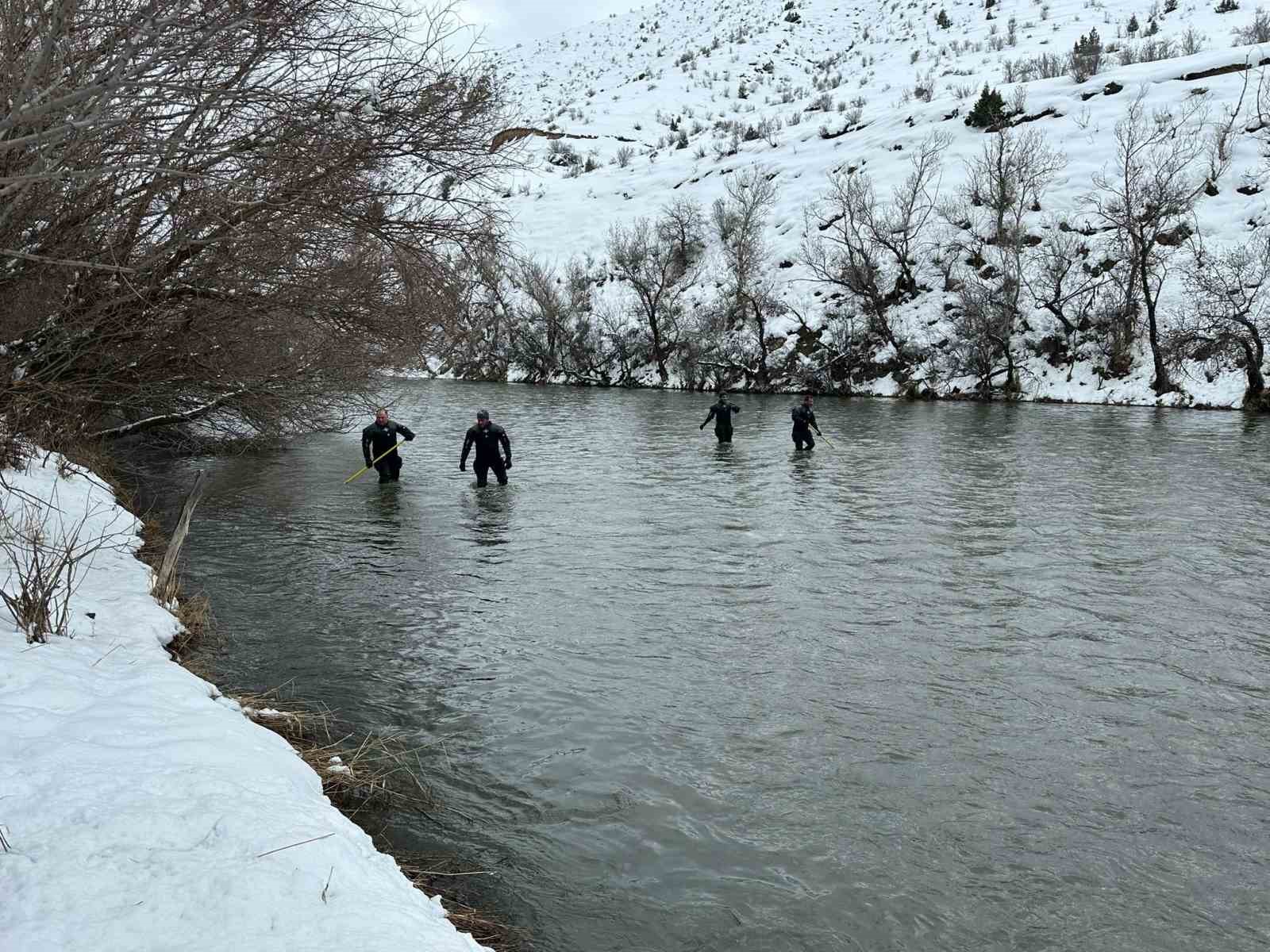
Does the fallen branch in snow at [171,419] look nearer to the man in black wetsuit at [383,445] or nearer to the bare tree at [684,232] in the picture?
the man in black wetsuit at [383,445]

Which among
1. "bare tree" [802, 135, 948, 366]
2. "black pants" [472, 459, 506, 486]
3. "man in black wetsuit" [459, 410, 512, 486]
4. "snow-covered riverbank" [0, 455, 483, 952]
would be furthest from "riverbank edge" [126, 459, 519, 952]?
"bare tree" [802, 135, 948, 366]

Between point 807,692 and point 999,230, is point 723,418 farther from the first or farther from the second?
point 999,230

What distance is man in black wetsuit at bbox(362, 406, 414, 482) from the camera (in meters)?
18.5

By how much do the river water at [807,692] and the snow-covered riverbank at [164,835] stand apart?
1325mm

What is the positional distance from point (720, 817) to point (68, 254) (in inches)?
298

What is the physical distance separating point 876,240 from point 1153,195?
12686 millimetres

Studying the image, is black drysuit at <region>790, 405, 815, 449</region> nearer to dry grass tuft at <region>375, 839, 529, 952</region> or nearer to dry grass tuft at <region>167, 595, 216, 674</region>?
dry grass tuft at <region>167, 595, 216, 674</region>

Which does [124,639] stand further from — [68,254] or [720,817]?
[720,817]

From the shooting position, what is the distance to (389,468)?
19109 mm

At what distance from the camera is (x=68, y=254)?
27.6ft

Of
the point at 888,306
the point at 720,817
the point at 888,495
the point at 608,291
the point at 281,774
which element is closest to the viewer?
the point at 281,774

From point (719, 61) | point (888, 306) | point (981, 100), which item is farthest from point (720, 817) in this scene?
point (719, 61)

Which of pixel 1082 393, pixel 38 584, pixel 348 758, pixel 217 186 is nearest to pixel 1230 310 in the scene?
pixel 1082 393

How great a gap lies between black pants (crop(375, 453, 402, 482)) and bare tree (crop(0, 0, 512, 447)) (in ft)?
21.0
